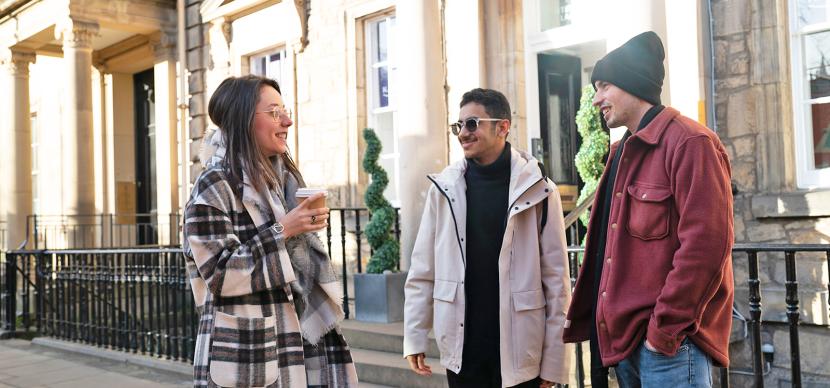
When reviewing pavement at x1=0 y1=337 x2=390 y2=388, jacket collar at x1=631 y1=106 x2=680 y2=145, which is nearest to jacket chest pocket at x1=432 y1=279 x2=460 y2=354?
jacket collar at x1=631 y1=106 x2=680 y2=145

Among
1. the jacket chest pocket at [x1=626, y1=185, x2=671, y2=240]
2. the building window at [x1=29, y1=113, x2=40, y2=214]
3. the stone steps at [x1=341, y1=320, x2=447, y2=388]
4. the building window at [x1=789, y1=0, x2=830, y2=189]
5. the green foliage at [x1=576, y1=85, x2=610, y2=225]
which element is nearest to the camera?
the jacket chest pocket at [x1=626, y1=185, x2=671, y2=240]

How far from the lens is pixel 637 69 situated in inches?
95.0

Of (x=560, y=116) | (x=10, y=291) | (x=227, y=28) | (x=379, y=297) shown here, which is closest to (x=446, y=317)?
(x=379, y=297)

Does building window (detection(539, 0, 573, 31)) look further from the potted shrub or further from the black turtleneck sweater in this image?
the black turtleneck sweater

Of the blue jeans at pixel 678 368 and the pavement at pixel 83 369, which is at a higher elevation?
the blue jeans at pixel 678 368

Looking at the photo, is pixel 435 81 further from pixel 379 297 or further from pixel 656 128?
pixel 656 128

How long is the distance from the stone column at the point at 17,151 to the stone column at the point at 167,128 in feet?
12.3

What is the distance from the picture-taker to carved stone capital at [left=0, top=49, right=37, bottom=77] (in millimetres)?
16109

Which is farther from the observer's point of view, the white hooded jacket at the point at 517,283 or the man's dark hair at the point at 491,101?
the man's dark hair at the point at 491,101

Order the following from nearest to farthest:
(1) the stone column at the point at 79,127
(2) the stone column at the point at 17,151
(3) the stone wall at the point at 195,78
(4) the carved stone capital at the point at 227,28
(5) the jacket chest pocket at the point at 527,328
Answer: (5) the jacket chest pocket at the point at 527,328
(4) the carved stone capital at the point at 227,28
(3) the stone wall at the point at 195,78
(1) the stone column at the point at 79,127
(2) the stone column at the point at 17,151

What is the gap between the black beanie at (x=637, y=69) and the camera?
95.0 inches

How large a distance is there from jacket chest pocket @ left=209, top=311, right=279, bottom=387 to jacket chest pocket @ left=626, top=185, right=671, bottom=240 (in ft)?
3.79

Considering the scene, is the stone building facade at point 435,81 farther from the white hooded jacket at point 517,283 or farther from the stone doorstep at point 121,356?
→ the white hooded jacket at point 517,283

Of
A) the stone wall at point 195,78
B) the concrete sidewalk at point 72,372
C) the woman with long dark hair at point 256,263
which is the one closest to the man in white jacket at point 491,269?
the woman with long dark hair at point 256,263
